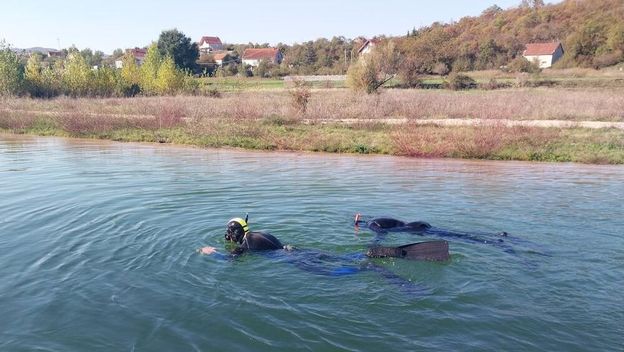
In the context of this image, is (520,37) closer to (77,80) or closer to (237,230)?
(77,80)

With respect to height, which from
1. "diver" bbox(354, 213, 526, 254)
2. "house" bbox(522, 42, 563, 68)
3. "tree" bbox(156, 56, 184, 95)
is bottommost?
"diver" bbox(354, 213, 526, 254)

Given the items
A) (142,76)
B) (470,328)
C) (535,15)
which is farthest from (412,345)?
(535,15)

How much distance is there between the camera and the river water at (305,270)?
6.41 metres

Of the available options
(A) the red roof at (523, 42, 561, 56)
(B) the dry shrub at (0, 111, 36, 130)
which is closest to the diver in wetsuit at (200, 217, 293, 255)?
(B) the dry shrub at (0, 111, 36, 130)

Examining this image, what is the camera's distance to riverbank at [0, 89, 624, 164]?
21578mm

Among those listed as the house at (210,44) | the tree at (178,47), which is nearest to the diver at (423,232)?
the tree at (178,47)

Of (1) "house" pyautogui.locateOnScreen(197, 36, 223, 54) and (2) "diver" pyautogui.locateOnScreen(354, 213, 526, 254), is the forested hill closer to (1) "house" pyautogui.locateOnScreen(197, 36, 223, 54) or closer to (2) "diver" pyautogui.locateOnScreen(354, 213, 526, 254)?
(2) "diver" pyautogui.locateOnScreen(354, 213, 526, 254)

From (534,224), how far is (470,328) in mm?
5444

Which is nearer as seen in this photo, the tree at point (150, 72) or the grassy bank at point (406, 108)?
the grassy bank at point (406, 108)

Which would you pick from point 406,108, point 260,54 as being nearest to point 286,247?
point 406,108

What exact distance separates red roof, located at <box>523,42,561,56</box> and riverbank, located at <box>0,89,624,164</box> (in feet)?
180

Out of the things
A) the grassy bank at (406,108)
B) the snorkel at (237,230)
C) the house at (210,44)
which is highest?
the house at (210,44)

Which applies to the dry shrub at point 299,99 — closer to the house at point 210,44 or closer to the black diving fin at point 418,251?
the black diving fin at point 418,251

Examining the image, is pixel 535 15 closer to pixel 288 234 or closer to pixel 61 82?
pixel 61 82
